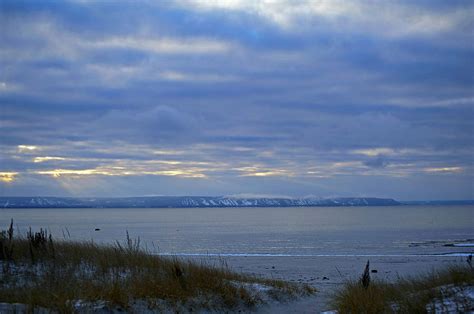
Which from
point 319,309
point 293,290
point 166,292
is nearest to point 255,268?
point 293,290

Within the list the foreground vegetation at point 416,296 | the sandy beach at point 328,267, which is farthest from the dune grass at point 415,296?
the sandy beach at point 328,267

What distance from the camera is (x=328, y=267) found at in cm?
3250

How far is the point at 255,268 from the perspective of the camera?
32312mm

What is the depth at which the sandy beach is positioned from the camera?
85.4 feet

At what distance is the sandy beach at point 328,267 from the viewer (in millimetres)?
26031

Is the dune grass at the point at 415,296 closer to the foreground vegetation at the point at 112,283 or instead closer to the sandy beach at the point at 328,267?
the foreground vegetation at the point at 112,283

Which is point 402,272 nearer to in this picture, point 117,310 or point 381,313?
point 381,313

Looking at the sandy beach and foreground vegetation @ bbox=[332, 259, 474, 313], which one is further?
the sandy beach

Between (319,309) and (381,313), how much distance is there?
3.52 m

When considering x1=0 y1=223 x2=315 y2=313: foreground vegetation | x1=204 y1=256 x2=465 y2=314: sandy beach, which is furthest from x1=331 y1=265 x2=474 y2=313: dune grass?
x1=204 y1=256 x2=465 y2=314: sandy beach

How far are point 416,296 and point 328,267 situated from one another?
2189 centimetres

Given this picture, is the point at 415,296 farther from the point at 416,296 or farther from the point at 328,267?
the point at 328,267

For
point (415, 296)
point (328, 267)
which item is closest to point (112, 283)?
point (415, 296)

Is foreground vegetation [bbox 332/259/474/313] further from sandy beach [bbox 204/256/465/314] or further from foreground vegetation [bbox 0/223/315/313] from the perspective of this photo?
sandy beach [bbox 204/256/465/314]
